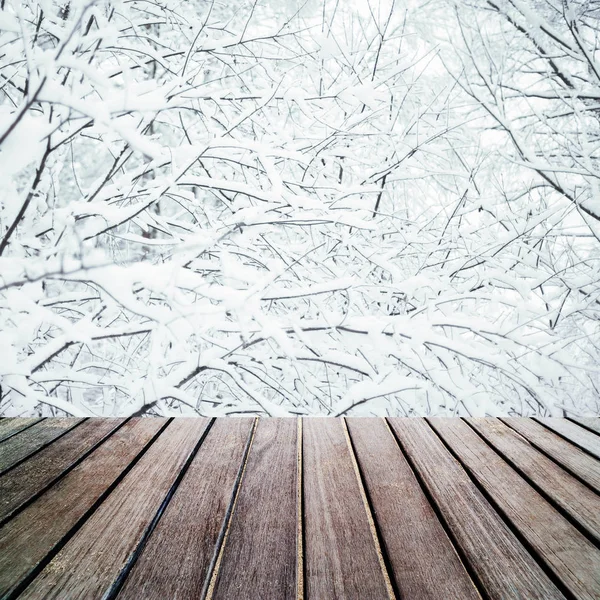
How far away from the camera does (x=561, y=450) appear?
4.84ft

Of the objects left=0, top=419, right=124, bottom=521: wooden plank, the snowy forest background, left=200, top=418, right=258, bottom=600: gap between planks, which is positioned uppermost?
the snowy forest background

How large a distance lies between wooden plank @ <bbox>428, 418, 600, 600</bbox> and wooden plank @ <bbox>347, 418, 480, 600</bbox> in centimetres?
18

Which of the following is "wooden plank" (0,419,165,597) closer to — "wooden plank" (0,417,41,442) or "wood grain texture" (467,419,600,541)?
"wooden plank" (0,417,41,442)

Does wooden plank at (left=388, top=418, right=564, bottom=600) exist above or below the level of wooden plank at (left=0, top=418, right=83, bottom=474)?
below

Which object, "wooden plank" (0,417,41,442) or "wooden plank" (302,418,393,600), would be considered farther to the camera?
"wooden plank" (0,417,41,442)

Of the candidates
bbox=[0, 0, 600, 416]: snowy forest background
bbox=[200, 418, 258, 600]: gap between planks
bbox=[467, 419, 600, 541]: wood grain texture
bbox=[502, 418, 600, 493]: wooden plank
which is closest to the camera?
bbox=[200, 418, 258, 600]: gap between planks

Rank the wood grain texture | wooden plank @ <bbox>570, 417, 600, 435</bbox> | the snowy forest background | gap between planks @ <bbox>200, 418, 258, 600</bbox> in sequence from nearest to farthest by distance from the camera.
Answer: gap between planks @ <bbox>200, 418, 258, 600</bbox> < the wood grain texture < the snowy forest background < wooden plank @ <bbox>570, 417, 600, 435</bbox>

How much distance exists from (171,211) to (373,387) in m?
3.86

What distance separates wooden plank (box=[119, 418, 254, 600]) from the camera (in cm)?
80

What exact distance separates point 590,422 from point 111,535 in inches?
66.1

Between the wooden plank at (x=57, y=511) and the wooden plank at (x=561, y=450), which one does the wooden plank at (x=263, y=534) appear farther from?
the wooden plank at (x=561, y=450)

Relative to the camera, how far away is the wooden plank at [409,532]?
81 centimetres

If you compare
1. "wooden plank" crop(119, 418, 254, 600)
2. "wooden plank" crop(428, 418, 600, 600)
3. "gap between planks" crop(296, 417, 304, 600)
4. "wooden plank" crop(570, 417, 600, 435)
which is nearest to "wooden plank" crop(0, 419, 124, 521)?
"wooden plank" crop(119, 418, 254, 600)

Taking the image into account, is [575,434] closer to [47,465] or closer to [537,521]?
[537,521]
